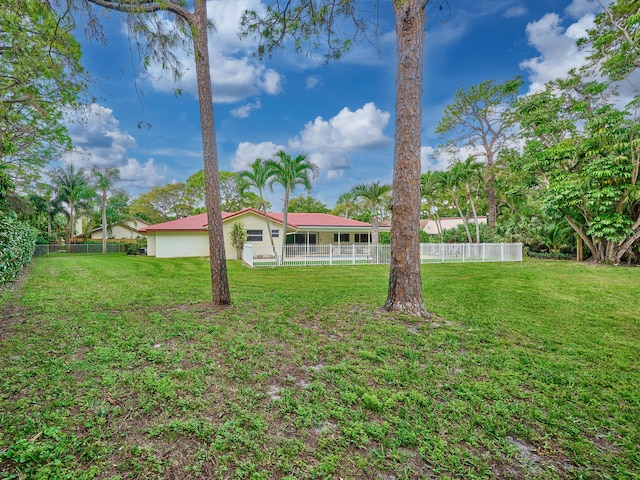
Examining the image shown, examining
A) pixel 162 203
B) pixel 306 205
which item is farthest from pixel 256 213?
pixel 162 203

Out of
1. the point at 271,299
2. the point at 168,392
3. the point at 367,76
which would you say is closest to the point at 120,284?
the point at 271,299

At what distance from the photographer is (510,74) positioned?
21344 millimetres

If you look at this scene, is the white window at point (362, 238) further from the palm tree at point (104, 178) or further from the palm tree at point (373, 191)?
the palm tree at point (104, 178)

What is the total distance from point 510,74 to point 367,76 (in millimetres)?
16069

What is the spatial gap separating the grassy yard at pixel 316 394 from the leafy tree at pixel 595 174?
1073 cm

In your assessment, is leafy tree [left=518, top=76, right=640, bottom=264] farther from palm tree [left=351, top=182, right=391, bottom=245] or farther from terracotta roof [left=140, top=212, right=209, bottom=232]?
terracotta roof [left=140, top=212, right=209, bottom=232]

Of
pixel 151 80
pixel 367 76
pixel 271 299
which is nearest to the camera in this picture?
pixel 151 80

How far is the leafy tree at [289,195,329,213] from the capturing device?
4373cm

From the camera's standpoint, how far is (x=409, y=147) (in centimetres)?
498

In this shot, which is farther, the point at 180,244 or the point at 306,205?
the point at 306,205

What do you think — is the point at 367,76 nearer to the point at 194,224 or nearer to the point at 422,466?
the point at 422,466

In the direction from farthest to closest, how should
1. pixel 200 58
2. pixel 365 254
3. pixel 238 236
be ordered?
pixel 238 236 → pixel 365 254 → pixel 200 58

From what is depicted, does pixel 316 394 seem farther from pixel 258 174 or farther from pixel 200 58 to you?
pixel 258 174

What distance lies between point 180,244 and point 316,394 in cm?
2074
